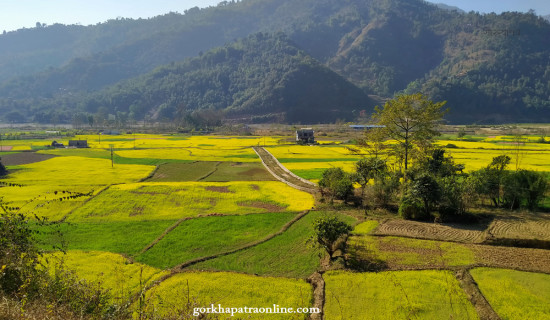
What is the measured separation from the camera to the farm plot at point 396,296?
1082cm

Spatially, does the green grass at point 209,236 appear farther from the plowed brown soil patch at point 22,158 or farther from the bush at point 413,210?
the plowed brown soil patch at point 22,158

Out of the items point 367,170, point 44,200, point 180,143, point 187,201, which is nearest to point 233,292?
point 187,201

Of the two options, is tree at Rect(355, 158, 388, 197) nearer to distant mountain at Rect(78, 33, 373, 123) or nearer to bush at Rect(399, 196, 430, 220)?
bush at Rect(399, 196, 430, 220)

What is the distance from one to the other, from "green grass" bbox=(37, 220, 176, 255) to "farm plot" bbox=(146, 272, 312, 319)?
193 inches

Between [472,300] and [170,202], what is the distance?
20.9 metres

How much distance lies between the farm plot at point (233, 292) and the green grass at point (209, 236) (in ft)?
8.10

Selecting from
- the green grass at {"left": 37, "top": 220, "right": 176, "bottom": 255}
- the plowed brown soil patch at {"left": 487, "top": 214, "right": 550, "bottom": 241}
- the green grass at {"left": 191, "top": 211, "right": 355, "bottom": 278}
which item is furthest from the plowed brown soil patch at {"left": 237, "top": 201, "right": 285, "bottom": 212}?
the plowed brown soil patch at {"left": 487, "top": 214, "right": 550, "bottom": 241}

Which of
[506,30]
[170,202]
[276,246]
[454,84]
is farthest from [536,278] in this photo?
[506,30]

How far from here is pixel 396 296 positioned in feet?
38.8

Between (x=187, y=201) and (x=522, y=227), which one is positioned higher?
(x=522, y=227)

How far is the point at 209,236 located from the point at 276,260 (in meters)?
4.94

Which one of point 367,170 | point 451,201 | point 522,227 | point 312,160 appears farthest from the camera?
point 312,160

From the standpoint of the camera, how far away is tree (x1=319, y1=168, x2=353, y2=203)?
25188 millimetres

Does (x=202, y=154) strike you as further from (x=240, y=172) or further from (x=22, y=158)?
(x=22, y=158)
